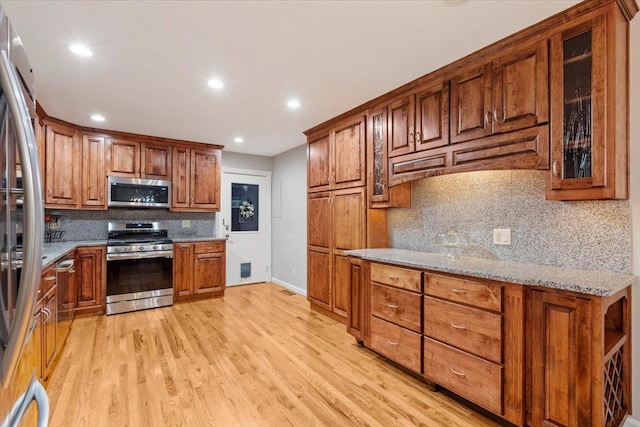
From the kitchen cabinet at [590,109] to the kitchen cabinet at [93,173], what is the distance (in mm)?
4828

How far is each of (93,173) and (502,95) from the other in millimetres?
4642

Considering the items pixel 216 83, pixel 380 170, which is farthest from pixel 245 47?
pixel 380 170

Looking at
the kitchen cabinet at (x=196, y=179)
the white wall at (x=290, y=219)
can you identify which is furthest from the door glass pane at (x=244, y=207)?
the kitchen cabinet at (x=196, y=179)

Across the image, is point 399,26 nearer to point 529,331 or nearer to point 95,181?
point 529,331

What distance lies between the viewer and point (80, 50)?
2193mm

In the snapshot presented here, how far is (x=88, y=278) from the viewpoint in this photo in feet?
12.4

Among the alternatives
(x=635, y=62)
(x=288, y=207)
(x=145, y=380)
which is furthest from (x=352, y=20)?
(x=288, y=207)

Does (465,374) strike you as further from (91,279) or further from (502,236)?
(91,279)

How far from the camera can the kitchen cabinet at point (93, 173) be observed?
13.2 ft

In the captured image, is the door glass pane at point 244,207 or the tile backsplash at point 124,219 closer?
the tile backsplash at point 124,219

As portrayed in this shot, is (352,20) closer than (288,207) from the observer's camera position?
Yes

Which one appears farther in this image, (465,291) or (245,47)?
(245,47)

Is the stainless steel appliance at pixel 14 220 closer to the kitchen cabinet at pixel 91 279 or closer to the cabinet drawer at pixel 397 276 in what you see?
the cabinet drawer at pixel 397 276

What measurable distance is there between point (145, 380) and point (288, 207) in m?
3.35
